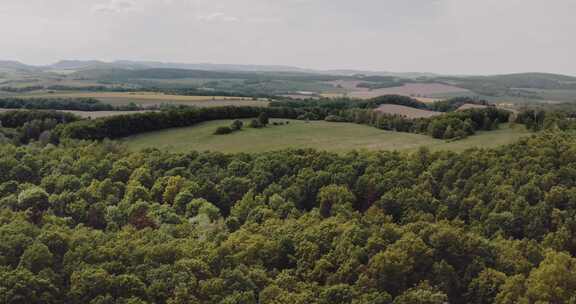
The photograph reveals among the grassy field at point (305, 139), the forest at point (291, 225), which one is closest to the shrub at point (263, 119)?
the grassy field at point (305, 139)

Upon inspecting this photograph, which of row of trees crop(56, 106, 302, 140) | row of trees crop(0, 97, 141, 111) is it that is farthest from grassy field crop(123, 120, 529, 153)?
row of trees crop(0, 97, 141, 111)

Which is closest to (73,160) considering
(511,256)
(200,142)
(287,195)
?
(200,142)

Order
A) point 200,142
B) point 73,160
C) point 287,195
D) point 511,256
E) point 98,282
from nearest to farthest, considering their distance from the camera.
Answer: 1. point 98,282
2. point 511,256
3. point 287,195
4. point 73,160
5. point 200,142

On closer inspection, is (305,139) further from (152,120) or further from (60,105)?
(60,105)

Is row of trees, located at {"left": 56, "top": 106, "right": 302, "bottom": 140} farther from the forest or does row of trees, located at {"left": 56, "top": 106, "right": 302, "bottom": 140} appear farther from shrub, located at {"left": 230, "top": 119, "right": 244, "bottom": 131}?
shrub, located at {"left": 230, "top": 119, "right": 244, "bottom": 131}

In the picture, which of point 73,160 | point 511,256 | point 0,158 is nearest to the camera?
point 511,256

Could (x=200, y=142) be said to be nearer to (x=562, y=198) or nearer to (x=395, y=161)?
(x=395, y=161)

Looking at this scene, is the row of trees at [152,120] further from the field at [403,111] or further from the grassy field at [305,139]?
the field at [403,111]
